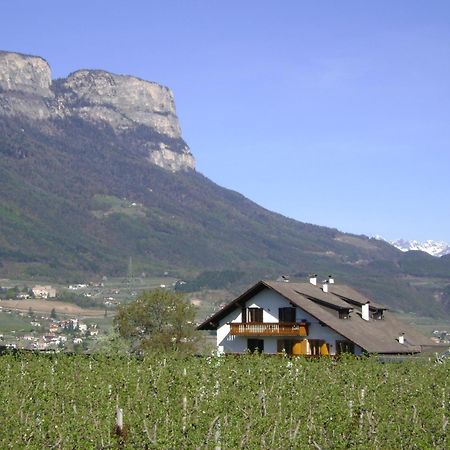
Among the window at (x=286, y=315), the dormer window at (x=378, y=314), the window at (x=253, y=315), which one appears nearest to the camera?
the window at (x=286, y=315)

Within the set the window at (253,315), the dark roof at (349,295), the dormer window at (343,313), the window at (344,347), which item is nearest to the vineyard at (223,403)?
the window at (344,347)

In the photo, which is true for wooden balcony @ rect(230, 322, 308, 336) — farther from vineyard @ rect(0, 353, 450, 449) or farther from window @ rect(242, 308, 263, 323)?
vineyard @ rect(0, 353, 450, 449)

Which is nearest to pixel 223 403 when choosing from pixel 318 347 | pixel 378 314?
pixel 318 347

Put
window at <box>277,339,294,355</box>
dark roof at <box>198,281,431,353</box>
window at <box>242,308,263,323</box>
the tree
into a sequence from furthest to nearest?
the tree < window at <box>242,308,263,323</box> < window at <box>277,339,294,355</box> < dark roof at <box>198,281,431,353</box>

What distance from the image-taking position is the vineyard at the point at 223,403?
26.9 metres

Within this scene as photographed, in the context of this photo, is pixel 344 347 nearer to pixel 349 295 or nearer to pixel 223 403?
pixel 349 295

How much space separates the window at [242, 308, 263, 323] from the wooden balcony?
3.31 ft

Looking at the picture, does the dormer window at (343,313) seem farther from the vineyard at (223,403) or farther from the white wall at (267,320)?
the vineyard at (223,403)

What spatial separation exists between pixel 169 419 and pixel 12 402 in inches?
195

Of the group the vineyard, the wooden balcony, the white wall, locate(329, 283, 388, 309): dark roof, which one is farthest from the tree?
the vineyard

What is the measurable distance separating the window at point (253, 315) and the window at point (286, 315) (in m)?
1.41

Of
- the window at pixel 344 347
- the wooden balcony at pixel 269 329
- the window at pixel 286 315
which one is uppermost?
the window at pixel 286 315

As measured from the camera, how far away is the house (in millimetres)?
63469

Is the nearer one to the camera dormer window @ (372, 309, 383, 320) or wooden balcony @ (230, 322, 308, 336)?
wooden balcony @ (230, 322, 308, 336)
